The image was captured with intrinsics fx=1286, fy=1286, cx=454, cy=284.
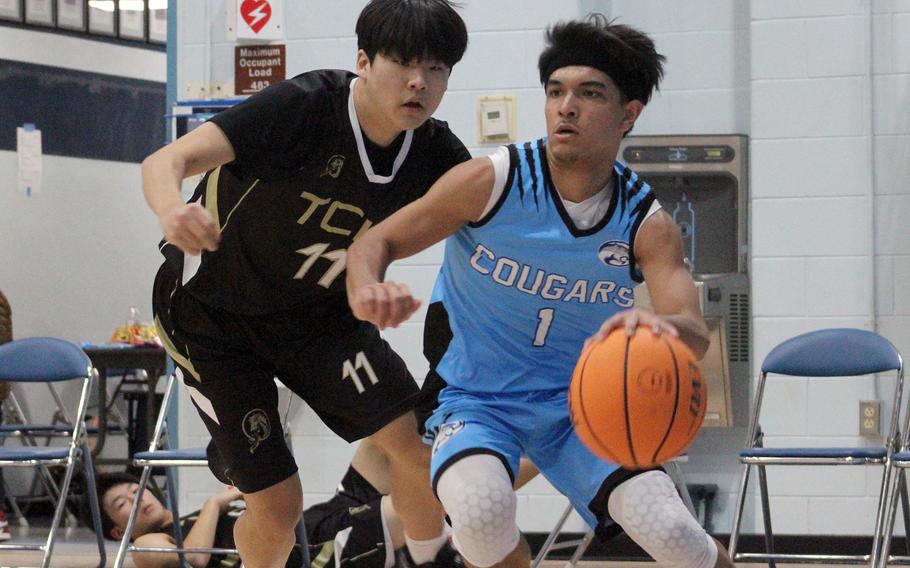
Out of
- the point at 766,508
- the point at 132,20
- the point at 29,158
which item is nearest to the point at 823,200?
the point at 766,508

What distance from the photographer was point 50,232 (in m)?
8.91

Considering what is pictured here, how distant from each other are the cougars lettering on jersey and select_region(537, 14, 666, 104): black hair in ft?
0.66

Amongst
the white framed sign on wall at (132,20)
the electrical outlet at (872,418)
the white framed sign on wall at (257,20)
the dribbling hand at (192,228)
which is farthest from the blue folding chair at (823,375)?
the white framed sign on wall at (132,20)

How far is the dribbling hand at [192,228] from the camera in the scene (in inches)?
91.4

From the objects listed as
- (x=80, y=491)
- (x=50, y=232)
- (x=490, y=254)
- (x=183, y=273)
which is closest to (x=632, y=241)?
(x=490, y=254)

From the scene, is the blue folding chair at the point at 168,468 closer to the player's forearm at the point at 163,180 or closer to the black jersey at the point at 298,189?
the black jersey at the point at 298,189

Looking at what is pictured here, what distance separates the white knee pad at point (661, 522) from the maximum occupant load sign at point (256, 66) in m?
3.71

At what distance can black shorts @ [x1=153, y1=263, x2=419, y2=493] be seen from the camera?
3.27 meters

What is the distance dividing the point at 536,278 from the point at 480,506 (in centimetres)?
53

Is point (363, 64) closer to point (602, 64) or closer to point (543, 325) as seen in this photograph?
point (602, 64)

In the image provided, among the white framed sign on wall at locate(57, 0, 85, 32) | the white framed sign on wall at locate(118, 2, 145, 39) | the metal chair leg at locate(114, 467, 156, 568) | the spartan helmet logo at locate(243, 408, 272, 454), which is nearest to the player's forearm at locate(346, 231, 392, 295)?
the spartan helmet logo at locate(243, 408, 272, 454)

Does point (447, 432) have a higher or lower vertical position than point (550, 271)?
lower

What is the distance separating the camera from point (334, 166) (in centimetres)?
303

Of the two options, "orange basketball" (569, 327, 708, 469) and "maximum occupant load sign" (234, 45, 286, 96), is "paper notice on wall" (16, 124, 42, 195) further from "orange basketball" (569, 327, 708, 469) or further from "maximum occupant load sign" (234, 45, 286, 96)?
"orange basketball" (569, 327, 708, 469)
